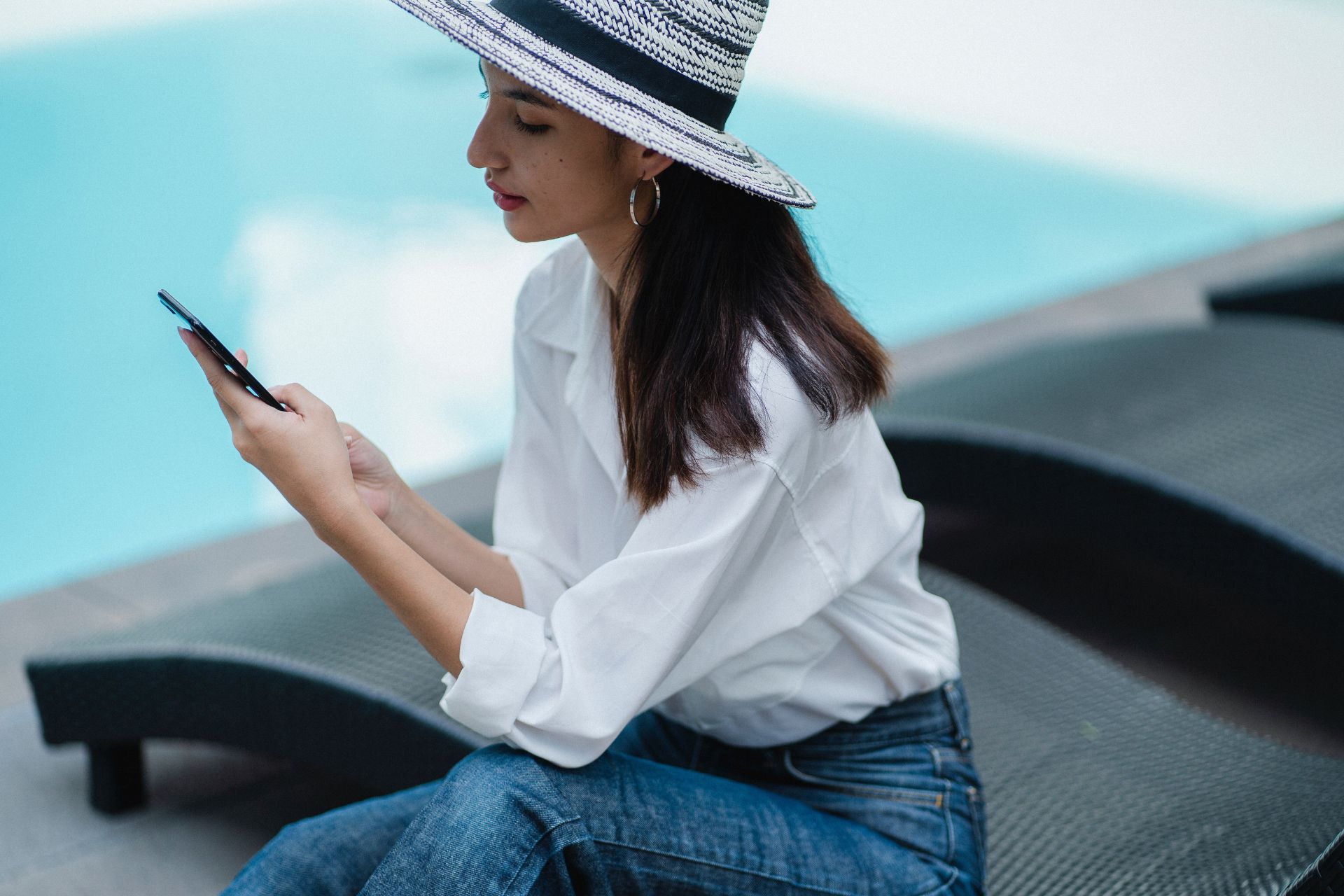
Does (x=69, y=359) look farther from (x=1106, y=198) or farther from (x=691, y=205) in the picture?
(x=1106, y=198)

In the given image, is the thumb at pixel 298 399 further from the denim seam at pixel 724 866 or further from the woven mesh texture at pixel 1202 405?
the woven mesh texture at pixel 1202 405

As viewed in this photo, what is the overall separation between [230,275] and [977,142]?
5029 millimetres

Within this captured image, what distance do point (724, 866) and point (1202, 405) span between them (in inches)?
84.5

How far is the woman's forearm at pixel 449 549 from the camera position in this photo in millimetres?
1659

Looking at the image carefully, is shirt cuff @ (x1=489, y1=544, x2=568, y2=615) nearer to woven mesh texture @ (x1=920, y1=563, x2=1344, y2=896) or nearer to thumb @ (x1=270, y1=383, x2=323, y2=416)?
thumb @ (x1=270, y1=383, x2=323, y2=416)

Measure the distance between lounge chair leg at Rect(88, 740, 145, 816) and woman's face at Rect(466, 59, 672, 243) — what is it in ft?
4.92

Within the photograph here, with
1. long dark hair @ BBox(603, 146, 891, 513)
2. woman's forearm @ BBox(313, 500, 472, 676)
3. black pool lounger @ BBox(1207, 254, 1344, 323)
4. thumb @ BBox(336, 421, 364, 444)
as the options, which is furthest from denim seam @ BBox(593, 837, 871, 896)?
black pool lounger @ BBox(1207, 254, 1344, 323)

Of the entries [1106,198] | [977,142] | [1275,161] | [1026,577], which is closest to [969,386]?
[1026,577]

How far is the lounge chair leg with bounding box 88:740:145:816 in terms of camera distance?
2451 mm

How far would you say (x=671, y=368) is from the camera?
1.45 metres

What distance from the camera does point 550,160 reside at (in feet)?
4.78

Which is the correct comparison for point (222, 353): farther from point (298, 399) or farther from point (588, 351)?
point (588, 351)

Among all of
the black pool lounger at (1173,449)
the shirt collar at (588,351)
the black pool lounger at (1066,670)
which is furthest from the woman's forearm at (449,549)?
the black pool lounger at (1173,449)

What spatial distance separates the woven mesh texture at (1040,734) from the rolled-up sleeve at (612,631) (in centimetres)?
71
